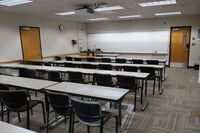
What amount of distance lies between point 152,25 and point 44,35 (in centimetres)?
564

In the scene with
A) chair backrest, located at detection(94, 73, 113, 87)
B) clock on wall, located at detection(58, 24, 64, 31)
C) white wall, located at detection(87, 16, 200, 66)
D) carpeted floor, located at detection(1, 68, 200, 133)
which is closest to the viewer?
carpeted floor, located at detection(1, 68, 200, 133)

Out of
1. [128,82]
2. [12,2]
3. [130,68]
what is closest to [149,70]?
[130,68]

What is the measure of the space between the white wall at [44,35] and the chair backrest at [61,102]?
181 inches

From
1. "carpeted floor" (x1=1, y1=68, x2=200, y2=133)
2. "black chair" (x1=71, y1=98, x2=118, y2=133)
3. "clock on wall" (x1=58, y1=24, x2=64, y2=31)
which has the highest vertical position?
"clock on wall" (x1=58, y1=24, x2=64, y2=31)

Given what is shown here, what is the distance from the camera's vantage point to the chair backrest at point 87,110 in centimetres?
193

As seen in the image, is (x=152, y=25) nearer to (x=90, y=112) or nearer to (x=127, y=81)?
(x=127, y=81)

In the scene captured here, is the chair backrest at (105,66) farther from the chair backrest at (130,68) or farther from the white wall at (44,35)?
the white wall at (44,35)

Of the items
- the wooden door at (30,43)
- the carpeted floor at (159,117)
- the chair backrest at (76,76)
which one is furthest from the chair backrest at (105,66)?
the wooden door at (30,43)

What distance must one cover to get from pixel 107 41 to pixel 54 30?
11.5ft

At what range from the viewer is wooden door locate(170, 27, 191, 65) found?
27.5 feet

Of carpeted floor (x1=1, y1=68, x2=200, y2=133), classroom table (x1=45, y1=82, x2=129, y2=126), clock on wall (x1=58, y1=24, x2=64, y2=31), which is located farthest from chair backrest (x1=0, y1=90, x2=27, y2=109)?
clock on wall (x1=58, y1=24, x2=64, y2=31)

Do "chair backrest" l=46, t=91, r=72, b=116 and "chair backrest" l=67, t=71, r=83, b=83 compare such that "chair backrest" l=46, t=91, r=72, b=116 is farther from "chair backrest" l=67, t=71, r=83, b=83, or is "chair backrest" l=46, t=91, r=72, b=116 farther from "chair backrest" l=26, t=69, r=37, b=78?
"chair backrest" l=26, t=69, r=37, b=78

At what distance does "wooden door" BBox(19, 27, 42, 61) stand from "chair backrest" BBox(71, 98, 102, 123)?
18.0ft

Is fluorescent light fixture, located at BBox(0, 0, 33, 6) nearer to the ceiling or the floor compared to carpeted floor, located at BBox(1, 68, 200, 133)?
nearer to the ceiling
